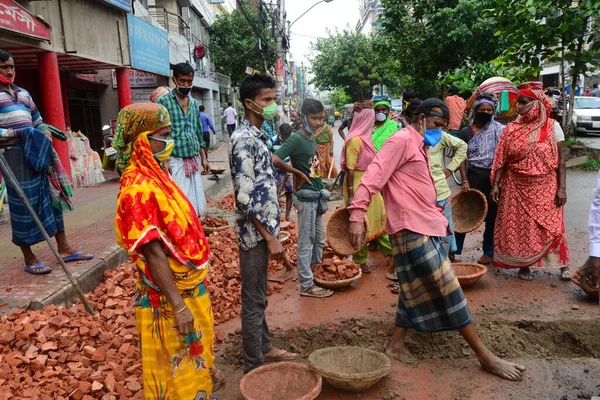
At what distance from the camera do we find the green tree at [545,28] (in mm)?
8789

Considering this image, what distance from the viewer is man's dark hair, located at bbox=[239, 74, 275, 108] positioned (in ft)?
9.86

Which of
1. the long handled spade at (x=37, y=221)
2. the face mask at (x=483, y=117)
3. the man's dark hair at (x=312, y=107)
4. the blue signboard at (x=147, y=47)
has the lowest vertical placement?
the long handled spade at (x=37, y=221)

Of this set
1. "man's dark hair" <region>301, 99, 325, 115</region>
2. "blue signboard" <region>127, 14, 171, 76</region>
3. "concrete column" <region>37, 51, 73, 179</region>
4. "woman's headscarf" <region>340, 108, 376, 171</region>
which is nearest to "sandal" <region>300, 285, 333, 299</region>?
"woman's headscarf" <region>340, 108, 376, 171</region>

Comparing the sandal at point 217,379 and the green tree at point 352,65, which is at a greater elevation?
the green tree at point 352,65

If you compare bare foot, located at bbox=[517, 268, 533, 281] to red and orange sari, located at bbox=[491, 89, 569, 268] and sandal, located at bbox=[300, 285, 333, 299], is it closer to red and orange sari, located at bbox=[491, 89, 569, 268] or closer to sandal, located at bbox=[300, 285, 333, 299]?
red and orange sari, located at bbox=[491, 89, 569, 268]

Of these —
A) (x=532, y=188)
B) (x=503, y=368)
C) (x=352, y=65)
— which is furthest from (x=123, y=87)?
(x=352, y=65)

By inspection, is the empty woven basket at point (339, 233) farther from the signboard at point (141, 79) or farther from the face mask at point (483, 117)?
the signboard at point (141, 79)

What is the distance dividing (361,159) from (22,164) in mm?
3262

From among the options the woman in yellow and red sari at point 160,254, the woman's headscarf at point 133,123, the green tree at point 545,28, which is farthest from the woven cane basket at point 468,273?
the green tree at point 545,28

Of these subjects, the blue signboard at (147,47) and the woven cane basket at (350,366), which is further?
the blue signboard at (147,47)

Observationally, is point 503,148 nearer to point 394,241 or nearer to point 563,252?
point 563,252

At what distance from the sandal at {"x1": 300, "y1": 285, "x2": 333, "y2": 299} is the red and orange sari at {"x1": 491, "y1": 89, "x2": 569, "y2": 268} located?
6.30 feet

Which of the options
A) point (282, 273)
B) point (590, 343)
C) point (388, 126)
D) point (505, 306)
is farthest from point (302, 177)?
point (590, 343)

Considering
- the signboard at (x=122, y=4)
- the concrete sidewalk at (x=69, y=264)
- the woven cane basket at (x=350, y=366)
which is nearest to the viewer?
the woven cane basket at (x=350, y=366)
